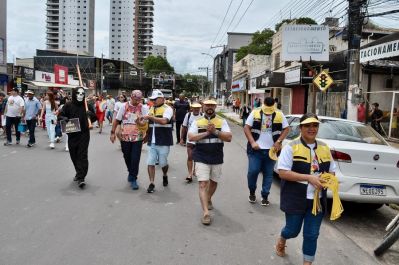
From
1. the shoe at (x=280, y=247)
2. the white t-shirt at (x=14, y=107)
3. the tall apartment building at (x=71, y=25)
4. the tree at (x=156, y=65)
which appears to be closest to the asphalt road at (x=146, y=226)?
the shoe at (x=280, y=247)

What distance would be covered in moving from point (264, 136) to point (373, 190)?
179cm

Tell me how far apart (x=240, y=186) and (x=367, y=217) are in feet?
7.96

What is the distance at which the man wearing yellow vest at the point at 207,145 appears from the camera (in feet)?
18.5

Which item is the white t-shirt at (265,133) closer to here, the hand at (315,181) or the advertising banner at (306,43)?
the hand at (315,181)

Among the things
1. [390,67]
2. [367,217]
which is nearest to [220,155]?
[367,217]

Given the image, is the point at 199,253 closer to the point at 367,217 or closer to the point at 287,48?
the point at 367,217

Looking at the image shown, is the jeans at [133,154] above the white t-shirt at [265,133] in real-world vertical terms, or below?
below

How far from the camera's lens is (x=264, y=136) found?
6645mm

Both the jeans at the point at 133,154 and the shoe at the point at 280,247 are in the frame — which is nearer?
the shoe at the point at 280,247

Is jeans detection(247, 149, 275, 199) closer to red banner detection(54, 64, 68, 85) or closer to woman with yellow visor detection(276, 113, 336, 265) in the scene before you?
woman with yellow visor detection(276, 113, 336, 265)

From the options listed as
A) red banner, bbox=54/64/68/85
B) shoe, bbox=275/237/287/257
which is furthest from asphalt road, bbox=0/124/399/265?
red banner, bbox=54/64/68/85

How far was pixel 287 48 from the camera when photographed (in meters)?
21.2

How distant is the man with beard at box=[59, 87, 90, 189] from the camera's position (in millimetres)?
7633

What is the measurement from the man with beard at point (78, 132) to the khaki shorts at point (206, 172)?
2.80 m
